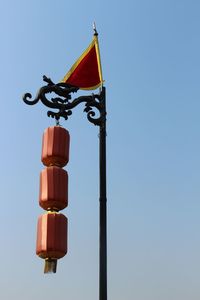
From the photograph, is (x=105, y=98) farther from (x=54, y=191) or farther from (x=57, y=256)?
(x=57, y=256)

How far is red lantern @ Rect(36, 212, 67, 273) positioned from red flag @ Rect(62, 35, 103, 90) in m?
2.70

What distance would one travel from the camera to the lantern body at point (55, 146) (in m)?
8.62

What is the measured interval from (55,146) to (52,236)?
1740 millimetres

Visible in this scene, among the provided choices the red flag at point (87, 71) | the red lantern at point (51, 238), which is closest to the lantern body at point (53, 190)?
the red lantern at point (51, 238)

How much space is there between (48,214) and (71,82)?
270 cm

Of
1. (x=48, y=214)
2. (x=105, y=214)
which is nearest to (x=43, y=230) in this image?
→ (x=48, y=214)

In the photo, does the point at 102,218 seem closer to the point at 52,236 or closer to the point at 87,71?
the point at 52,236

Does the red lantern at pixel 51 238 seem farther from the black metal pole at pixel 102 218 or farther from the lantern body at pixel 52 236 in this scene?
the black metal pole at pixel 102 218

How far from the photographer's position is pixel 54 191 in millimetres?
8164

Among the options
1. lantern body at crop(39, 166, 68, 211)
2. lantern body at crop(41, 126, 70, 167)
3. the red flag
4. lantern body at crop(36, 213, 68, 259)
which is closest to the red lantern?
lantern body at crop(36, 213, 68, 259)

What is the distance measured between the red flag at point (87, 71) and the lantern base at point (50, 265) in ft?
11.2

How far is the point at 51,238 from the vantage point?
7836 mm

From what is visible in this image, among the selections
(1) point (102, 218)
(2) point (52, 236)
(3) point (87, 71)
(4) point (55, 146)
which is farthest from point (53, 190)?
(3) point (87, 71)

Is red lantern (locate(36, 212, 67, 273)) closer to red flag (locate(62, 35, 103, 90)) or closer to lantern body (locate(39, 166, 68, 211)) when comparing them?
lantern body (locate(39, 166, 68, 211))
